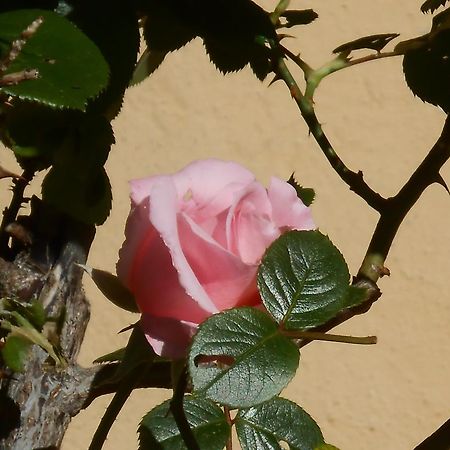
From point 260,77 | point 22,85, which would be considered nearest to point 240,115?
point 260,77

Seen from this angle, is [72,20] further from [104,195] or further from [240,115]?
[240,115]

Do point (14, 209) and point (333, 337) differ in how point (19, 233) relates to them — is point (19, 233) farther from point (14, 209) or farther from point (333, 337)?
point (333, 337)

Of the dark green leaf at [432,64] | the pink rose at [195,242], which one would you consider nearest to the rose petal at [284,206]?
the pink rose at [195,242]

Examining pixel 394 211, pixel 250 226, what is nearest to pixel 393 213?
pixel 394 211

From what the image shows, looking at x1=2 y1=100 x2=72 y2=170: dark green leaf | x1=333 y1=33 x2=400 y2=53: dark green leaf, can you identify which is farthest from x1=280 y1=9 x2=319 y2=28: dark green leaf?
x1=2 y1=100 x2=72 y2=170: dark green leaf

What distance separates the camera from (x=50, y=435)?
0.93ft

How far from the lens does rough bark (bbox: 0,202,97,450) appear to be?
277 millimetres

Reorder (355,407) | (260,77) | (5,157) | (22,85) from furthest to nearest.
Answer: (355,407)
(5,157)
(260,77)
(22,85)

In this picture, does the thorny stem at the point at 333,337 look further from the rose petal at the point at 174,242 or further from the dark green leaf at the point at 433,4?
the dark green leaf at the point at 433,4

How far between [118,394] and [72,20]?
125 millimetres

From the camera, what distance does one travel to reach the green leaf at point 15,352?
0.26m

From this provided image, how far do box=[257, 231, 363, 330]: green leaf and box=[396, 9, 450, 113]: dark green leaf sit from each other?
120mm

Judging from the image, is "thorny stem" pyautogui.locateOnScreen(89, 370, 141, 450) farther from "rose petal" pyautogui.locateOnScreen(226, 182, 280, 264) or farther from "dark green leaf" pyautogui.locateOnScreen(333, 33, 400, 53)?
"dark green leaf" pyautogui.locateOnScreen(333, 33, 400, 53)

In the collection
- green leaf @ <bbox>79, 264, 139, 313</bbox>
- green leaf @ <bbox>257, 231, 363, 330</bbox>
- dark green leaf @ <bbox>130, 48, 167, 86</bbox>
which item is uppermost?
dark green leaf @ <bbox>130, 48, 167, 86</bbox>
